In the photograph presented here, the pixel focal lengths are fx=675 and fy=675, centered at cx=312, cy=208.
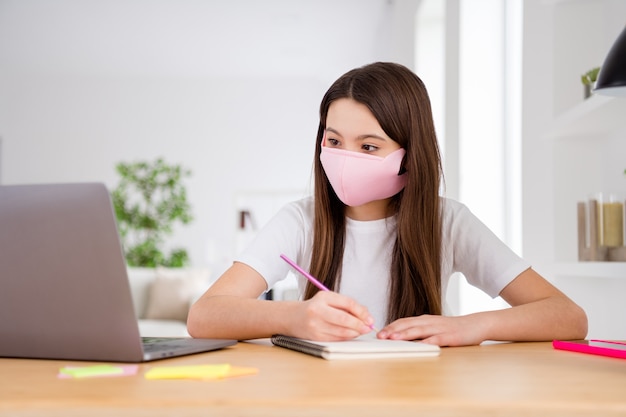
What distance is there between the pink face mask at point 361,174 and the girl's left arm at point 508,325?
0.40 m

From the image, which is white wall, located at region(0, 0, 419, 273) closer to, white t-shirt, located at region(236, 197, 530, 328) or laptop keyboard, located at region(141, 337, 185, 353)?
white t-shirt, located at region(236, 197, 530, 328)

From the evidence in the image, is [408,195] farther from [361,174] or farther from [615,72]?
[615,72]

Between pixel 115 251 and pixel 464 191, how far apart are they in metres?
3.04

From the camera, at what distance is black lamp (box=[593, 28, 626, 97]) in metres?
0.98

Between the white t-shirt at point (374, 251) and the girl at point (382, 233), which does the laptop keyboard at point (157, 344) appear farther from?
the white t-shirt at point (374, 251)

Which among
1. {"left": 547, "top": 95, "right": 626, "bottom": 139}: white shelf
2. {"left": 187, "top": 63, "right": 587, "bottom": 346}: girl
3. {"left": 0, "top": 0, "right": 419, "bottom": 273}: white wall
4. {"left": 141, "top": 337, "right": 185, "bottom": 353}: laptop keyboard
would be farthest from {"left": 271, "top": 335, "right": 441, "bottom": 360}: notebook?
{"left": 0, "top": 0, "right": 419, "bottom": 273}: white wall

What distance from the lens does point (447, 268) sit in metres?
1.71

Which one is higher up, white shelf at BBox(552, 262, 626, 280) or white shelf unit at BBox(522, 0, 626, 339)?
white shelf unit at BBox(522, 0, 626, 339)

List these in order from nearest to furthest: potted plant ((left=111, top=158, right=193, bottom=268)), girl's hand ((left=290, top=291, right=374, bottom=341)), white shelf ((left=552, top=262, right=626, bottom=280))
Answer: girl's hand ((left=290, top=291, right=374, bottom=341)) → white shelf ((left=552, top=262, right=626, bottom=280)) → potted plant ((left=111, top=158, right=193, bottom=268))

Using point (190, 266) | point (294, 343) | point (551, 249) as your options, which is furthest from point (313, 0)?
A: point (294, 343)

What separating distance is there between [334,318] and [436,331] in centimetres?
19

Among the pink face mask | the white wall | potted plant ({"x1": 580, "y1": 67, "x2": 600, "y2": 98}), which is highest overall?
the white wall

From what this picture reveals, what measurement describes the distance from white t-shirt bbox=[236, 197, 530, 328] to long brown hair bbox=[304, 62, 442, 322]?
0.05 meters

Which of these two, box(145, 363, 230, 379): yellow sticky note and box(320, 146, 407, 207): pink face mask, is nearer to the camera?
box(145, 363, 230, 379): yellow sticky note
